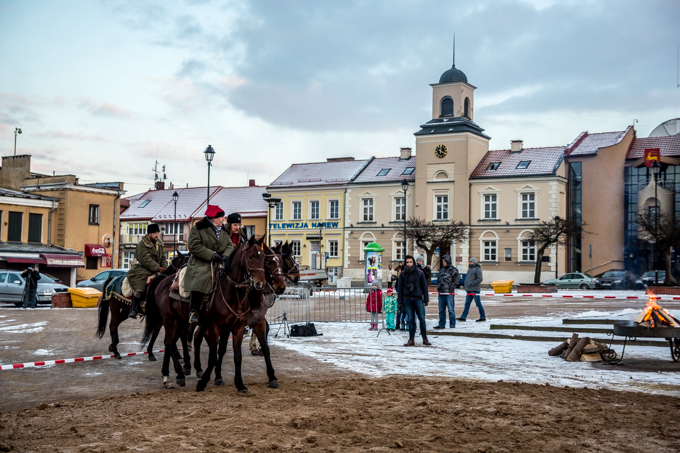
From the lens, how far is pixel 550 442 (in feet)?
21.4

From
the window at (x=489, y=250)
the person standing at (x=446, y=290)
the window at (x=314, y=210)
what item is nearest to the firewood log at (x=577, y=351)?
the person standing at (x=446, y=290)

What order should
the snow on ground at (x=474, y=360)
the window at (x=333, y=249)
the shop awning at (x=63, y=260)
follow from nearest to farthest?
1. the snow on ground at (x=474, y=360)
2. the shop awning at (x=63, y=260)
3. the window at (x=333, y=249)

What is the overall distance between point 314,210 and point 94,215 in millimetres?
20069

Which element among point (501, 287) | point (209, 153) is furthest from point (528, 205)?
point (209, 153)

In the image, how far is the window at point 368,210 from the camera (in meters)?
60.2

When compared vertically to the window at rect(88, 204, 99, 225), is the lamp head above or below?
above

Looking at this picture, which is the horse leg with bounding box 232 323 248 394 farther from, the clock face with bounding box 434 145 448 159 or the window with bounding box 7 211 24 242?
the clock face with bounding box 434 145 448 159

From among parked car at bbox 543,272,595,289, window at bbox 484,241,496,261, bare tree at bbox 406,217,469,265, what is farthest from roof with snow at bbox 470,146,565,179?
parked car at bbox 543,272,595,289

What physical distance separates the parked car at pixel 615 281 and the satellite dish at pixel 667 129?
68.5 feet

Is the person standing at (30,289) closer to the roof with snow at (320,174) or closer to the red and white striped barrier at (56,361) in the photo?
the red and white striped barrier at (56,361)

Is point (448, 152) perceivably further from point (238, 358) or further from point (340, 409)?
point (340, 409)

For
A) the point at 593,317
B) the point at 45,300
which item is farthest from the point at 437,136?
the point at 593,317

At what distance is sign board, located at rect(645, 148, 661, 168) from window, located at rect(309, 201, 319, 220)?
2784 centimetres

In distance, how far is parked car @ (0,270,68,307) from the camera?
97.3ft
